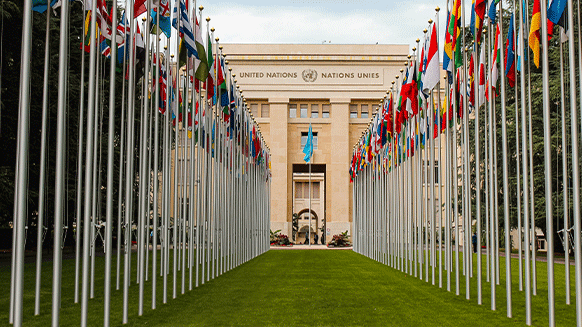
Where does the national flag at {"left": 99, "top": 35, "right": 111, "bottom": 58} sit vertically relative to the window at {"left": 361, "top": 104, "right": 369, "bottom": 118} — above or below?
below

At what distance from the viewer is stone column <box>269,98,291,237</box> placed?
6425 cm

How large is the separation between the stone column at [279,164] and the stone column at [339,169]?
4.58 m

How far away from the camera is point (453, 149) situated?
53.1 ft

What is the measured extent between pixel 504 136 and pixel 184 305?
7368mm

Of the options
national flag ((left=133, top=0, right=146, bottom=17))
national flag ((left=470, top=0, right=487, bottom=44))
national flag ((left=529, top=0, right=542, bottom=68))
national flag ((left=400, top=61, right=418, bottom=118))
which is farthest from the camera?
national flag ((left=400, top=61, right=418, bottom=118))

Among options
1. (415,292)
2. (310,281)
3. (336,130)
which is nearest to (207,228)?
(310,281)

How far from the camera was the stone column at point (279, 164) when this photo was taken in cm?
6425

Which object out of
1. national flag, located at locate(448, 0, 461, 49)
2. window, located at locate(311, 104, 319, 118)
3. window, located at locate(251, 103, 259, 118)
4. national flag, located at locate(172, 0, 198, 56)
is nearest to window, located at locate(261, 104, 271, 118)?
window, located at locate(251, 103, 259, 118)

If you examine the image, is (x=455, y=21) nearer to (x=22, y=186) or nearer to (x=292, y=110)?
(x=22, y=186)

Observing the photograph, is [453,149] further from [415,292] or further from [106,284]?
[106,284]

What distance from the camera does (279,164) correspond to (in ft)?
214

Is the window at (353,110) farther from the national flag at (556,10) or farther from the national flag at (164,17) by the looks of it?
the national flag at (556,10)

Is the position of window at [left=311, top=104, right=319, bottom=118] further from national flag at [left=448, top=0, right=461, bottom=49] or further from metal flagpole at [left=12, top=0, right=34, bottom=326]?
metal flagpole at [left=12, top=0, right=34, bottom=326]

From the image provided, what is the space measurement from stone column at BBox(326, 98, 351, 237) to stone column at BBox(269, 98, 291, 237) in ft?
15.0
